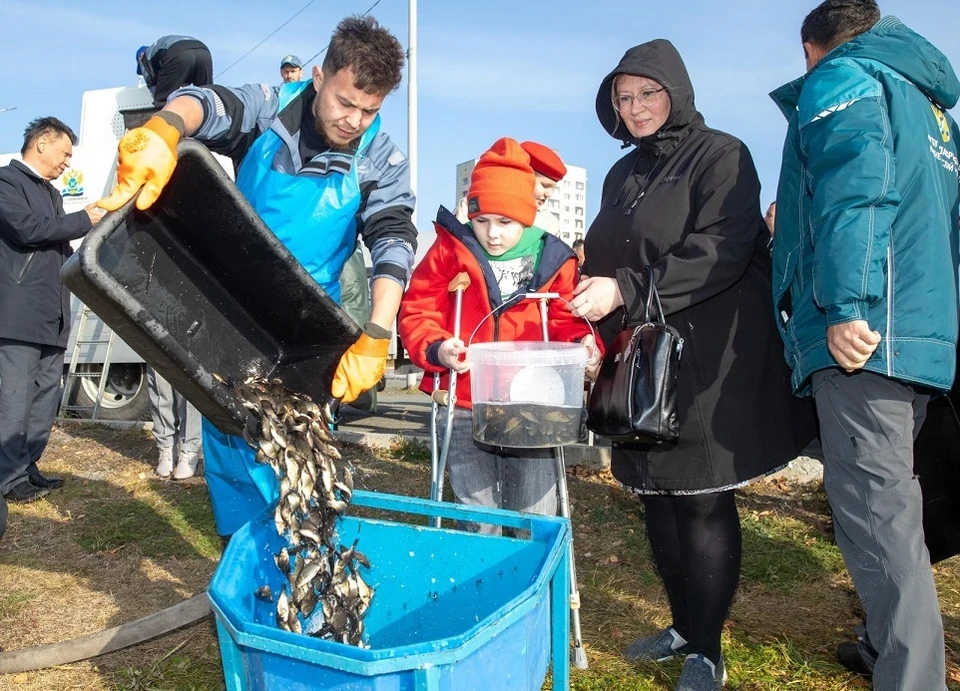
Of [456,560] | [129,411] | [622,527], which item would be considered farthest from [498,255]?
[129,411]

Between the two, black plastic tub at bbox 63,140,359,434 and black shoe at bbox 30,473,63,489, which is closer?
black plastic tub at bbox 63,140,359,434

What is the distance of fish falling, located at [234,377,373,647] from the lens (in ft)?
7.25

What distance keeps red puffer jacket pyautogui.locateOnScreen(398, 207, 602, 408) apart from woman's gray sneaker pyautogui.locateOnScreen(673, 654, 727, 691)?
122 cm

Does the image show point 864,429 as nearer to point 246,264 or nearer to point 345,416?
point 246,264

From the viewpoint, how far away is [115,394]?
9141 mm

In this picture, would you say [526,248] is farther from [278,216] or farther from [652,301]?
[278,216]

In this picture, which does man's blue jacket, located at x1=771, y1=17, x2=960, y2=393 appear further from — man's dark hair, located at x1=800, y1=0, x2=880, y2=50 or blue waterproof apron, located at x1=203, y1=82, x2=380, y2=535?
blue waterproof apron, located at x1=203, y1=82, x2=380, y2=535

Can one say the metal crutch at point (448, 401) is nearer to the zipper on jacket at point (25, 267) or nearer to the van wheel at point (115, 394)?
the zipper on jacket at point (25, 267)

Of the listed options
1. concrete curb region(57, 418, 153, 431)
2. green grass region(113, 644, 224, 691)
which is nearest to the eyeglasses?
green grass region(113, 644, 224, 691)

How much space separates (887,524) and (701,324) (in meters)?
0.88

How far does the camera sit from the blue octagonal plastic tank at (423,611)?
1514mm

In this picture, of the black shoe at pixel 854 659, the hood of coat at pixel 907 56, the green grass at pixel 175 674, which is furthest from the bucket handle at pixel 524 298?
the green grass at pixel 175 674

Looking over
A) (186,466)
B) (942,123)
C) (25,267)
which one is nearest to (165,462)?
(186,466)

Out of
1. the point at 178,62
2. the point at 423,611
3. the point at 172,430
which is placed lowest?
the point at 172,430
